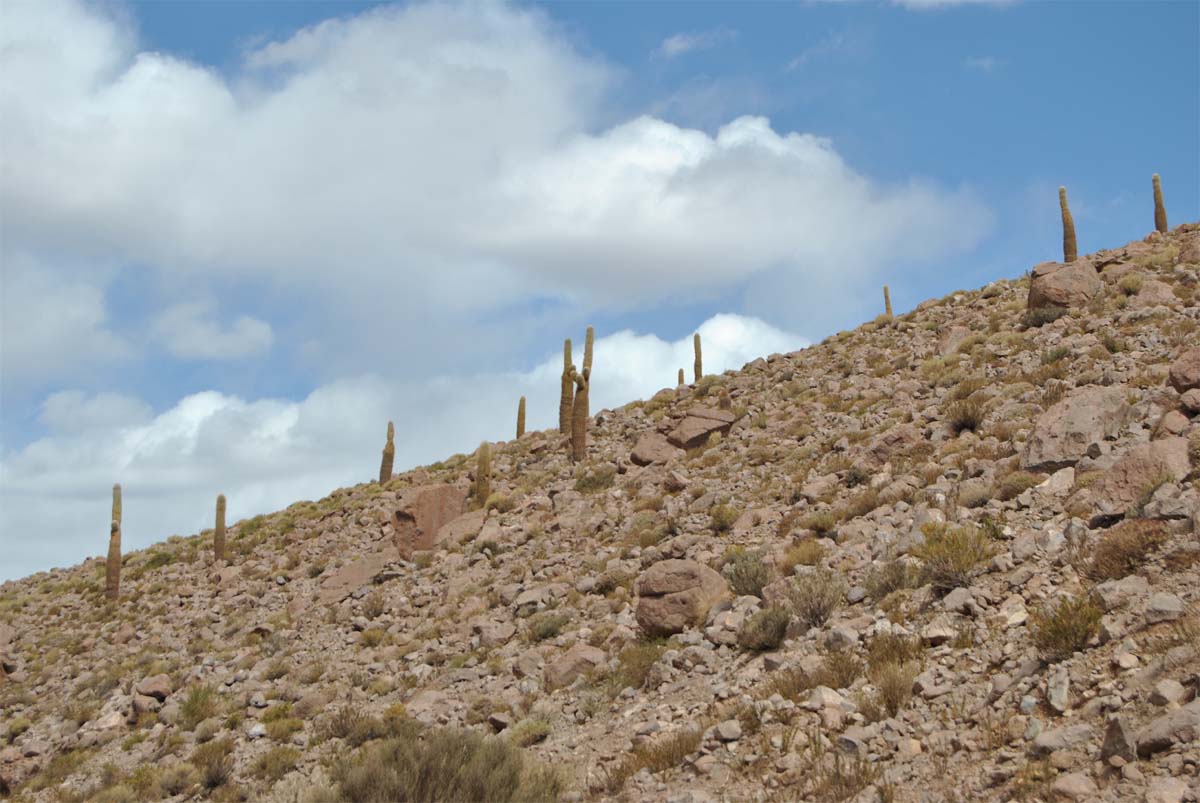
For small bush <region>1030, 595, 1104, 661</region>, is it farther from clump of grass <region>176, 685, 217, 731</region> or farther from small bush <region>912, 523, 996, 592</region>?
clump of grass <region>176, 685, 217, 731</region>

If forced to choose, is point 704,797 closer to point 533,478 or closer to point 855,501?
point 855,501

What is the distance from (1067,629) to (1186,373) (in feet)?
23.4

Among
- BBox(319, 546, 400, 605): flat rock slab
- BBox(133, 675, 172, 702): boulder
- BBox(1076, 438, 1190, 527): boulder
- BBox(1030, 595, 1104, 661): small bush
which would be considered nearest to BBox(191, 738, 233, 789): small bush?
BBox(133, 675, 172, 702): boulder

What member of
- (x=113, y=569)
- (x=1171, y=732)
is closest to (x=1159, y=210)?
(x=1171, y=732)

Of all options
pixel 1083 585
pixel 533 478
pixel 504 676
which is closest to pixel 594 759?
pixel 504 676

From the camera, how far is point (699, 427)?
27.6 metres

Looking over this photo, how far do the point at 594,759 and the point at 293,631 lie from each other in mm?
14808

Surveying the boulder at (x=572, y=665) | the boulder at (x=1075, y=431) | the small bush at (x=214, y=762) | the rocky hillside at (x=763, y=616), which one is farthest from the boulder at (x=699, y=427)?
the small bush at (x=214, y=762)

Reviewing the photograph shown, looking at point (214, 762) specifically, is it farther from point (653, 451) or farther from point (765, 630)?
point (653, 451)

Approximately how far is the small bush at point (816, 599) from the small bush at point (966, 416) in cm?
744

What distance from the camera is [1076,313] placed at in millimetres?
24578

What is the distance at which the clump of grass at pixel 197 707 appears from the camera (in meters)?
17.8

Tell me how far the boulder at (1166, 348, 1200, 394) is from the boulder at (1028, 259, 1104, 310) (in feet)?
42.1

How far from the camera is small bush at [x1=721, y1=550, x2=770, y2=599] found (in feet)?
45.2
